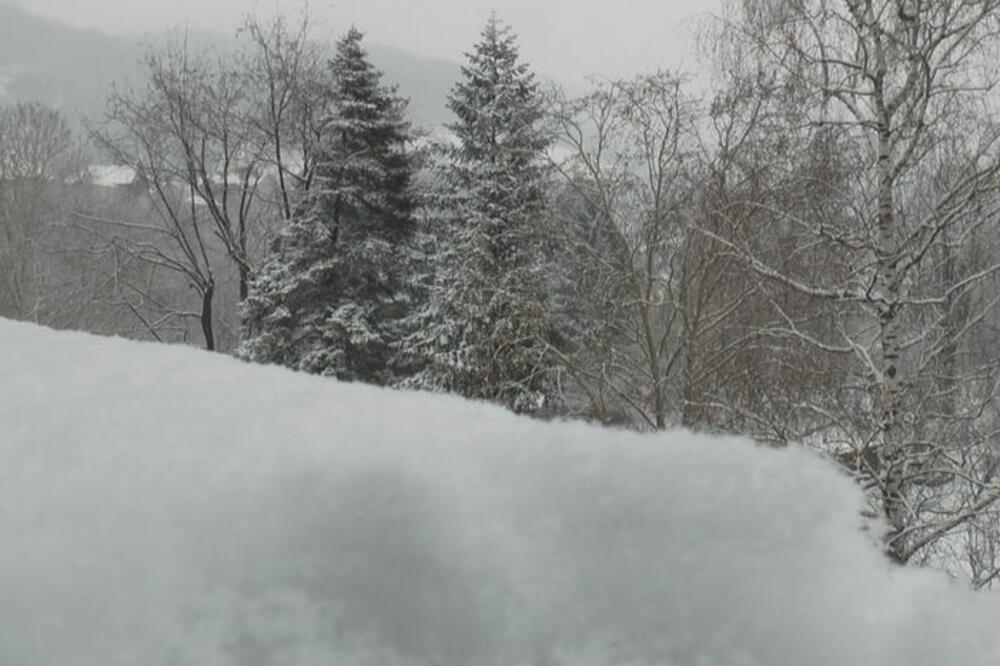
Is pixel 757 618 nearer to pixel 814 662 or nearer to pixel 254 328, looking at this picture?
pixel 814 662

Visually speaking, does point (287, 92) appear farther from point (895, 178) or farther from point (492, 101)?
point (895, 178)

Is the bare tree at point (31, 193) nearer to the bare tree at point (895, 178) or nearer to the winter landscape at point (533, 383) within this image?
the winter landscape at point (533, 383)

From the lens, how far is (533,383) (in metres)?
12.8

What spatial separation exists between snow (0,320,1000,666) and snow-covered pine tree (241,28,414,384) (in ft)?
44.4

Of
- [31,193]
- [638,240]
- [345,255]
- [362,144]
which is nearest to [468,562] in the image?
[638,240]

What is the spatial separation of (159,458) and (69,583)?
0.22m

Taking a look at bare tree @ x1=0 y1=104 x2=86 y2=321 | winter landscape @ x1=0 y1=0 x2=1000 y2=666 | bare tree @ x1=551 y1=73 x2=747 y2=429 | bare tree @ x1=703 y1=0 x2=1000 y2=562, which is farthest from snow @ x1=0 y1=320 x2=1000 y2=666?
bare tree @ x1=0 y1=104 x2=86 y2=321

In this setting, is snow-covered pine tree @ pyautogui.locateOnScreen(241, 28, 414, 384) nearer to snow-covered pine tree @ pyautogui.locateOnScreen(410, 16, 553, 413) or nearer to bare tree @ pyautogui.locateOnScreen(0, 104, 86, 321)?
snow-covered pine tree @ pyautogui.locateOnScreen(410, 16, 553, 413)

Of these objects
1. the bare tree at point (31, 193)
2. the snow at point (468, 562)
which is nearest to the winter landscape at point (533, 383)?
the snow at point (468, 562)

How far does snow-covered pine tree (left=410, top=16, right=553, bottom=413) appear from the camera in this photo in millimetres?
11273

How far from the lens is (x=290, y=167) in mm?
16859

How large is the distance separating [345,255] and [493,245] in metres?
3.32

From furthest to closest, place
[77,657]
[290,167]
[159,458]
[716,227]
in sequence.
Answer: [290,167] → [716,227] → [159,458] → [77,657]

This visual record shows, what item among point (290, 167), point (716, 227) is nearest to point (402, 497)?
point (716, 227)
